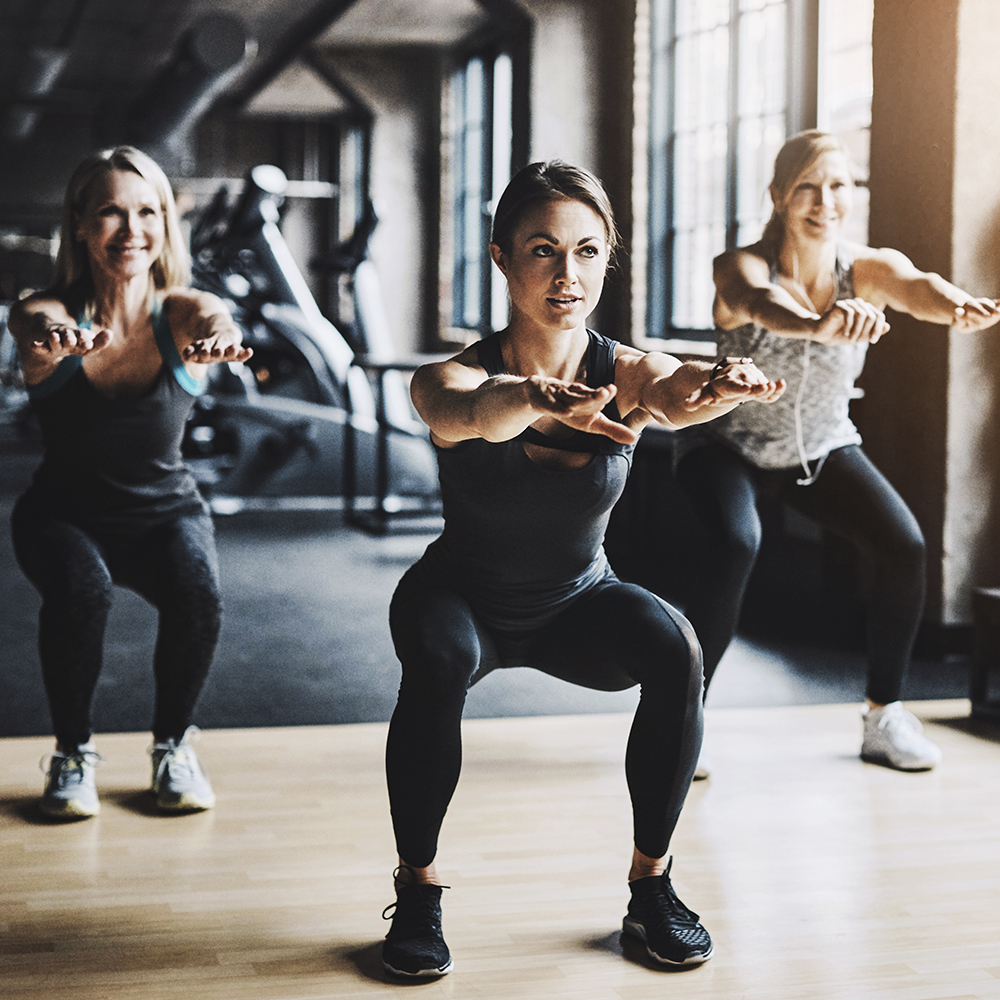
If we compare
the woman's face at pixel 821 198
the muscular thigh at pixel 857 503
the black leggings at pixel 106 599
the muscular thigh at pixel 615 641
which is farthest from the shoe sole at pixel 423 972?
the woman's face at pixel 821 198

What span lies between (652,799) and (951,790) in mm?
1042

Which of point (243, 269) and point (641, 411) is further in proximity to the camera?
point (243, 269)

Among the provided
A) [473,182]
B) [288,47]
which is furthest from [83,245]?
[288,47]

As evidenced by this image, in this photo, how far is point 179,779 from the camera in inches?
97.0

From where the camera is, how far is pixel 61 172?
14.6 meters

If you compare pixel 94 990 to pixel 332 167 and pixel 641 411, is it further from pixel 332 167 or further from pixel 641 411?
pixel 332 167

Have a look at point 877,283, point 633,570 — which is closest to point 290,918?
point 877,283

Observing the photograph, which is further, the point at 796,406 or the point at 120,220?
the point at 796,406

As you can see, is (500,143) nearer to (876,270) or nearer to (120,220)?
(876,270)

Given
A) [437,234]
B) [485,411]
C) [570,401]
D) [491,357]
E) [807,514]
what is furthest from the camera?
[437,234]

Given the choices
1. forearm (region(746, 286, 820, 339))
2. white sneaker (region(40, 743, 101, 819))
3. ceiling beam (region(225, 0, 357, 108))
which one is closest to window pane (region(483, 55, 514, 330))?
ceiling beam (region(225, 0, 357, 108))

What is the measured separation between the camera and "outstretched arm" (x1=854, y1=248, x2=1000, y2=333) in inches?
97.0

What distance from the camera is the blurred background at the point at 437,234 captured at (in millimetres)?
3756

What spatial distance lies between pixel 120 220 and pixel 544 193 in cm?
98
